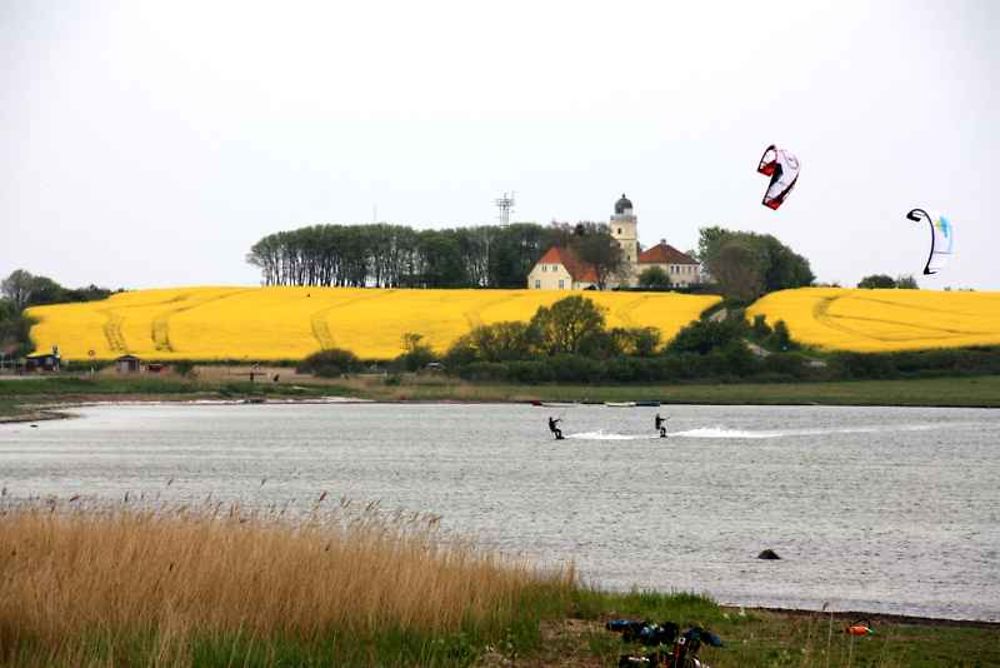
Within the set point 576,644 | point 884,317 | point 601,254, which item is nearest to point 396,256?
point 601,254

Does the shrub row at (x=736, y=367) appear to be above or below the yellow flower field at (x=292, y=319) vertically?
below

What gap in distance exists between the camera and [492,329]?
8450 cm

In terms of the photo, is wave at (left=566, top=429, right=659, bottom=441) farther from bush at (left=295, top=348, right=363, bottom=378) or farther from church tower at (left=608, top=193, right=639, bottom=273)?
church tower at (left=608, top=193, right=639, bottom=273)

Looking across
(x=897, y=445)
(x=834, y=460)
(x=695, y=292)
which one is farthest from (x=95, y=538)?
(x=695, y=292)

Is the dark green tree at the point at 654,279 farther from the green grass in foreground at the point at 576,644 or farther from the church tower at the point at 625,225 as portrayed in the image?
the green grass in foreground at the point at 576,644

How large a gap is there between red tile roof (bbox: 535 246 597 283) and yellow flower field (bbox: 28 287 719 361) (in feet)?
73.5

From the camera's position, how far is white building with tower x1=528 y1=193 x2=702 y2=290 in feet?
458

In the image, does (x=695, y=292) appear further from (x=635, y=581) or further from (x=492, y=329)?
(x=635, y=581)

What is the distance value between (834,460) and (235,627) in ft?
120

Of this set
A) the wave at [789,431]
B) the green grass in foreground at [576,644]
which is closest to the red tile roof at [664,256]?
the wave at [789,431]

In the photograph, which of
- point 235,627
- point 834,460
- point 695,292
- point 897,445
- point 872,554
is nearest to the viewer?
point 235,627

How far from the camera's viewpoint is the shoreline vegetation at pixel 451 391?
244 feet

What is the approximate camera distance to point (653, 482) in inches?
1614

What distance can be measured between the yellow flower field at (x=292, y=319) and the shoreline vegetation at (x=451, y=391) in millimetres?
7760
